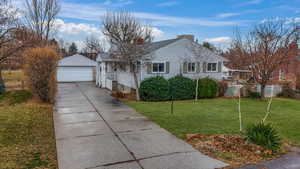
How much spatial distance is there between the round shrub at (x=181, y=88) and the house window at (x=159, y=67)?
4.12ft

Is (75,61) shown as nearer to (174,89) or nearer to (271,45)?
(174,89)

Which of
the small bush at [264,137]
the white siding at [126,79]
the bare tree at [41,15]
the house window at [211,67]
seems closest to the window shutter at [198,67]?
the house window at [211,67]

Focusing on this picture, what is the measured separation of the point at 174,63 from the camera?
14.4 meters

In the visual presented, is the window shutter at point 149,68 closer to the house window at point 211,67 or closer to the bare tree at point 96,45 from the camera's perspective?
the house window at point 211,67

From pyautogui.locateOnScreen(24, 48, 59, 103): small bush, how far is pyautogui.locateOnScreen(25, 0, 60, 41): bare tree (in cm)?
1033

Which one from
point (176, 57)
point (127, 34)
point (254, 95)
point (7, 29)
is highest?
point (7, 29)

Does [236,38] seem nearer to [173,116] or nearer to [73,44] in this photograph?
[173,116]

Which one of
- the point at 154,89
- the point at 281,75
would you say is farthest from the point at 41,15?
the point at 281,75

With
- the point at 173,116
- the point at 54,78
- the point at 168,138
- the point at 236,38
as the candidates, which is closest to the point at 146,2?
the point at 236,38

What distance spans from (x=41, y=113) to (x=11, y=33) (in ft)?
22.8

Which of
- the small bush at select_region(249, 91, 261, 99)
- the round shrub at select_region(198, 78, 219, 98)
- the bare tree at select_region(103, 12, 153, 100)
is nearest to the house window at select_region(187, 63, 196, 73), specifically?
the round shrub at select_region(198, 78, 219, 98)

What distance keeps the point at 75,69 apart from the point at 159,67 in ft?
44.0

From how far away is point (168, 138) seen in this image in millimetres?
5695

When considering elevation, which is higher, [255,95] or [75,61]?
[75,61]
